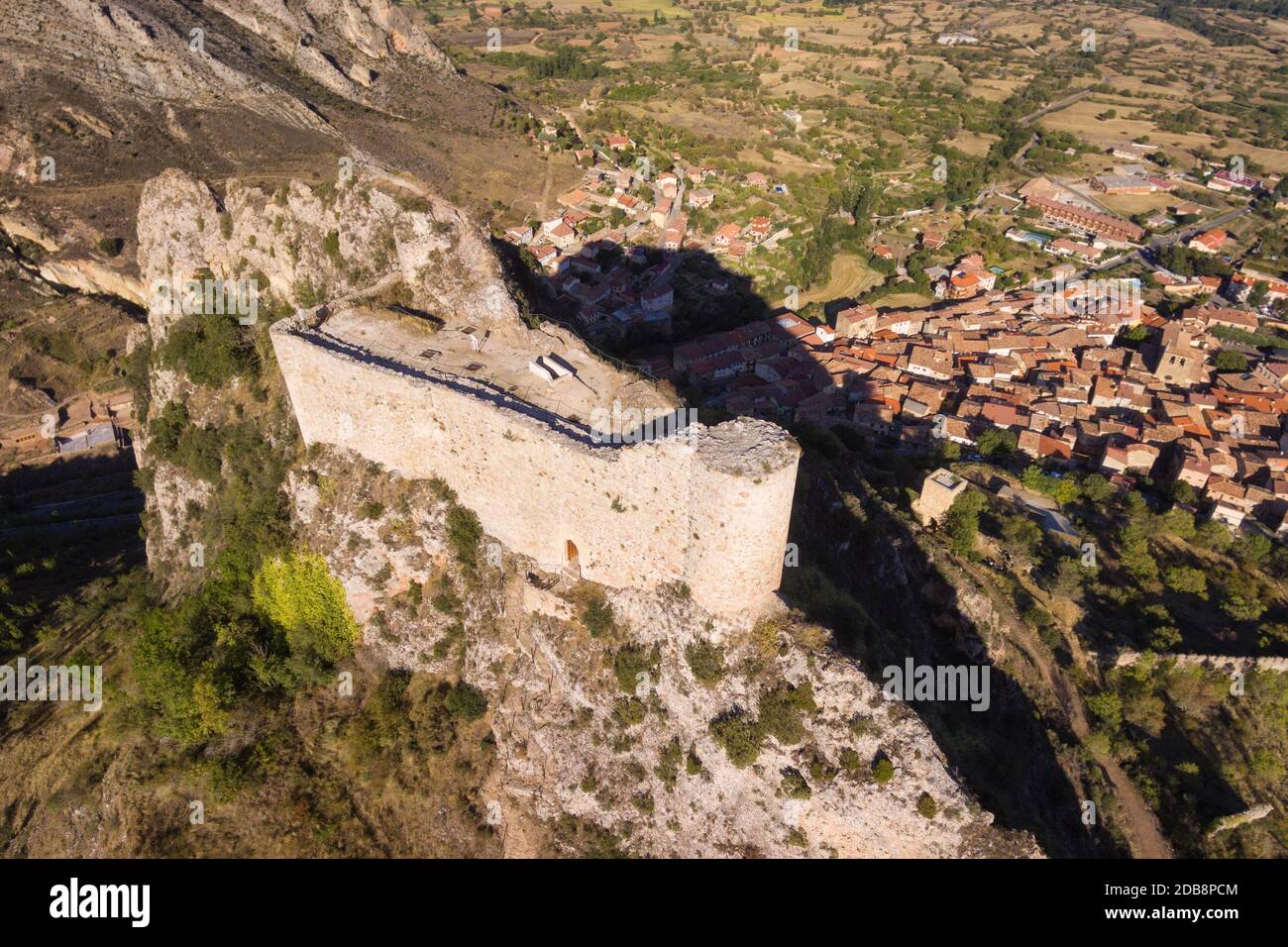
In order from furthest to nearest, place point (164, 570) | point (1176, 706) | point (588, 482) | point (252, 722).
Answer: point (1176, 706) < point (164, 570) < point (252, 722) < point (588, 482)

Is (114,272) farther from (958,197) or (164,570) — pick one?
(958,197)

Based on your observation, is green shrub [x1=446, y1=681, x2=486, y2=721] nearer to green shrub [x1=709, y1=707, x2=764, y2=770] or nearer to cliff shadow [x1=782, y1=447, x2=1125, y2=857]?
green shrub [x1=709, y1=707, x2=764, y2=770]

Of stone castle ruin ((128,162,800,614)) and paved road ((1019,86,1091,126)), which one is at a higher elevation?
paved road ((1019,86,1091,126))

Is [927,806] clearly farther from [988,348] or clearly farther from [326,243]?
[988,348]

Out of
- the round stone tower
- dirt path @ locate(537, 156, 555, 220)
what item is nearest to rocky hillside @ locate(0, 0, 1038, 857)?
the round stone tower

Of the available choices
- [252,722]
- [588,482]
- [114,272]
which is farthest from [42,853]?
[114,272]
